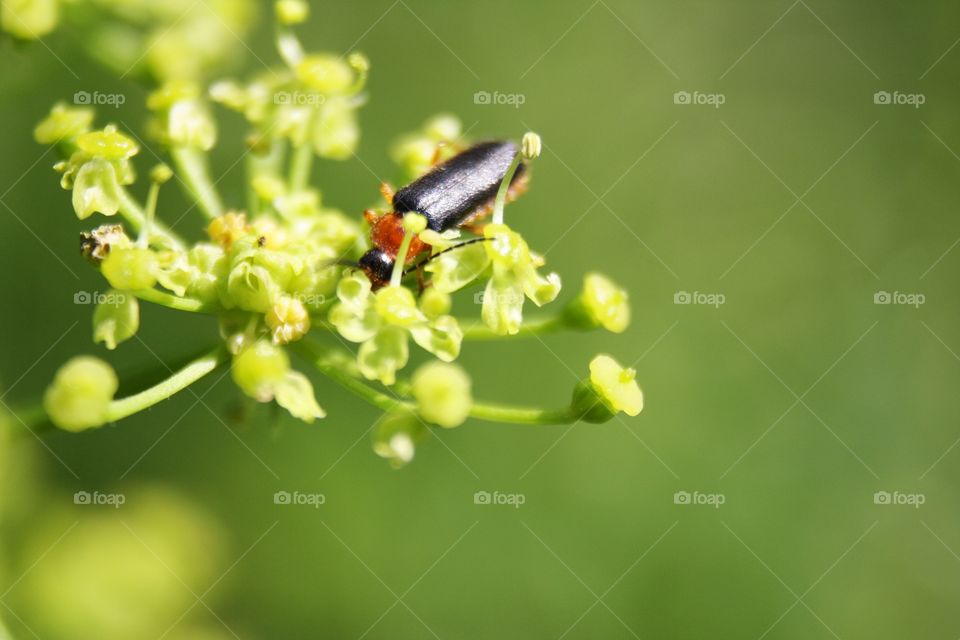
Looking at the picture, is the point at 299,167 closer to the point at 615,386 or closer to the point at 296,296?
the point at 296,296

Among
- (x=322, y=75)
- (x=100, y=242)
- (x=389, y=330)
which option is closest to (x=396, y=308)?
(x=389, y=330)

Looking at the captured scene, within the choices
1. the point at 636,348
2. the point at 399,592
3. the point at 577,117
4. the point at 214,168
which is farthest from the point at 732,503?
the point at 214,168

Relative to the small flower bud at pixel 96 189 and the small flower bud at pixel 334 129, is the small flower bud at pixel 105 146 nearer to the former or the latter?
the small flower bud at pixel 96 189

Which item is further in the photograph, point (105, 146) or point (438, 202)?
point (438, 202)

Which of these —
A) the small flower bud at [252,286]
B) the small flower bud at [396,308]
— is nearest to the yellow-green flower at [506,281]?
the small flower bud at [396,308]

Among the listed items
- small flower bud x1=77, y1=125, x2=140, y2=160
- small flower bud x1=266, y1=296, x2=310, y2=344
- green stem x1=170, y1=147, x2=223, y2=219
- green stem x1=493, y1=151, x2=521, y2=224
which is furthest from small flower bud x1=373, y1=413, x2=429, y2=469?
small flower bud x1=77, y1=125, x2=140, y2=160

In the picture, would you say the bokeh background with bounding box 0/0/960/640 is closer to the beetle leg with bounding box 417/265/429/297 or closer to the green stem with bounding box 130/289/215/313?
the green stem with bounding box 130/289/215/313
